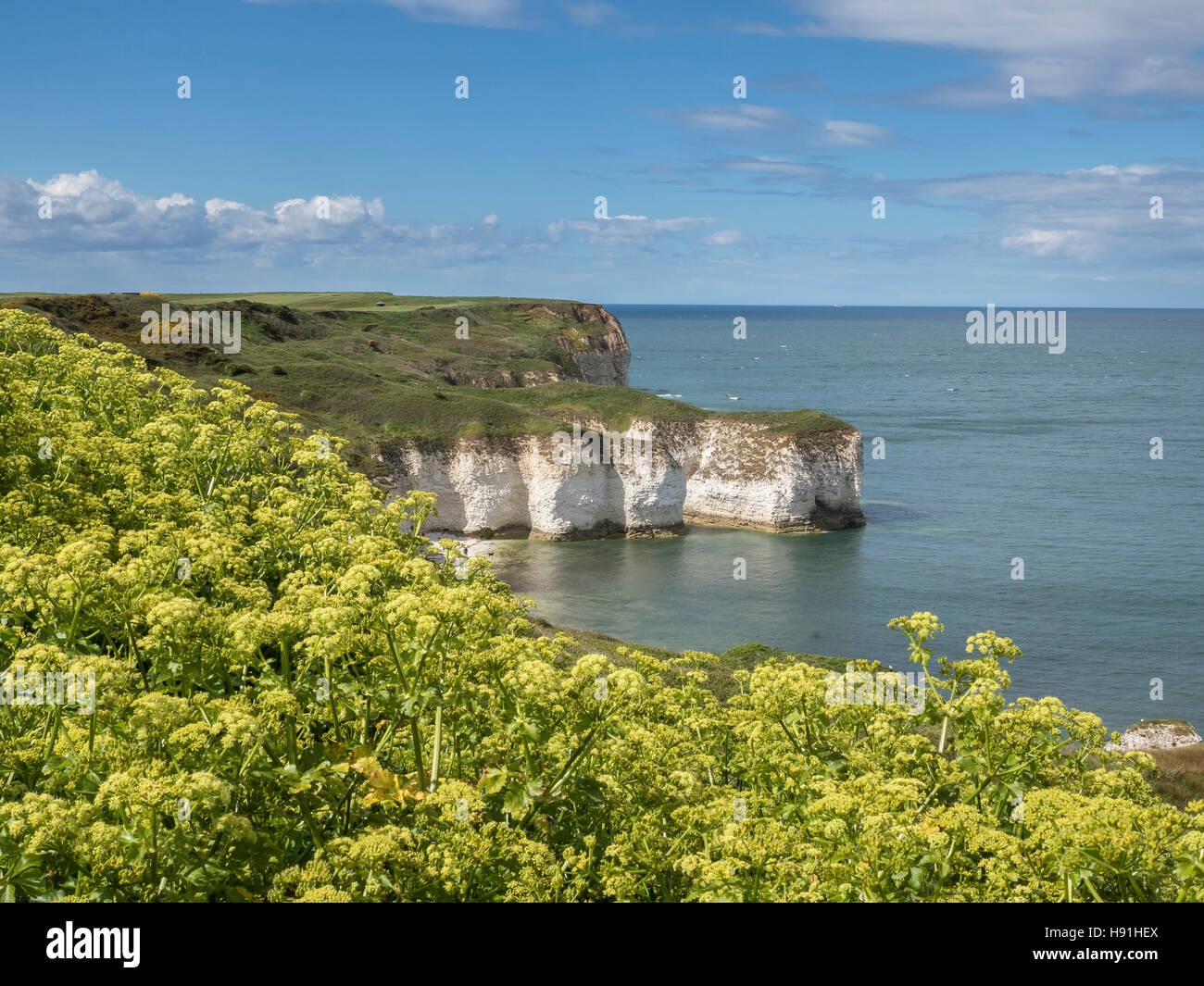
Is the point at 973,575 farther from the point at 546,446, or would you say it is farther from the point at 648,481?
the point at 546,446

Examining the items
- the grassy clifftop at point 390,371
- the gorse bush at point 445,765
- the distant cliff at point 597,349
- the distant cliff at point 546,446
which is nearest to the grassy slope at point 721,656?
the gorse bush at point 445,765

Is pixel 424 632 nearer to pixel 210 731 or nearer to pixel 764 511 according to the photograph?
pixel 210 731

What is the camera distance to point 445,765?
767 centimetres

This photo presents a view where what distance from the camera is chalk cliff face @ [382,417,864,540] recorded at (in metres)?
73.9

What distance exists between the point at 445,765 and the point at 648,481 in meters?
70.2

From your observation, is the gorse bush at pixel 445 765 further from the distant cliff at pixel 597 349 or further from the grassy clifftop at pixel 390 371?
the distant cliff at pixel 597 349

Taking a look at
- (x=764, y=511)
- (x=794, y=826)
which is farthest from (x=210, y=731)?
Answer: (x=764, y=511)

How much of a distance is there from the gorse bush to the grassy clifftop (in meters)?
54.8

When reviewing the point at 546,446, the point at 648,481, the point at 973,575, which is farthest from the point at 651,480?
the point at 973,575

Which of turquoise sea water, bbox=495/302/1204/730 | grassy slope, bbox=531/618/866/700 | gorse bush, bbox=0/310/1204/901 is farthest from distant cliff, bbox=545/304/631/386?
gorse bush, bbox=0/310/1204/901

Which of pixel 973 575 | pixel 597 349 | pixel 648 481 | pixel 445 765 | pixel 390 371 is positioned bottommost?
pixel 973 575

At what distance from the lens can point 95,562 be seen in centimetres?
835

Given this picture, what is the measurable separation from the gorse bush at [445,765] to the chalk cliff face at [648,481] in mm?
62153
